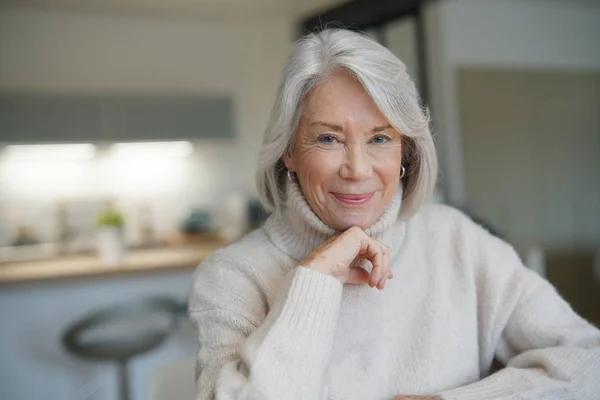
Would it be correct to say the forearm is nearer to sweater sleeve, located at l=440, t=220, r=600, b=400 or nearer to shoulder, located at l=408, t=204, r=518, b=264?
sweater sleeve, located at l=440, t=220, r=600, b=400

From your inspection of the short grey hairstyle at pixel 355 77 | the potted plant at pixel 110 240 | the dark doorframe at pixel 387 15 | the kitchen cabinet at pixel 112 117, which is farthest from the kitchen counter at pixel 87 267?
the short grey hairstyle at pixel 355 77

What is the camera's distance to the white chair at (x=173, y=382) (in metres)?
1.25

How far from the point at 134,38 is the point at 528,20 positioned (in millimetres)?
2895

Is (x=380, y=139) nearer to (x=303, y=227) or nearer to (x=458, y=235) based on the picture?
(x=303, y=227)

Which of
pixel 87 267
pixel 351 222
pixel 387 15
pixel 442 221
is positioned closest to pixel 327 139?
pixel 351 222

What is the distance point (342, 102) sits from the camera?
981 millimetres

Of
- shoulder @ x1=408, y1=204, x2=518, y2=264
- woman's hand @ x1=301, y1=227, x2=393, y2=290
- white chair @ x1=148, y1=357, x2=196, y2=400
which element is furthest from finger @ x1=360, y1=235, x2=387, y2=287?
white chair @ x1=148, y1=357, x2=196, y2=400

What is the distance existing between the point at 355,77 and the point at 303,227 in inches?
11.0

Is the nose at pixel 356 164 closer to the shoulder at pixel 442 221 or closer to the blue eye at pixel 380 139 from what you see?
the blue eye at pixel 380 139

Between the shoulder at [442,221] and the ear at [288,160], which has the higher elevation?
the ear at [288,160]

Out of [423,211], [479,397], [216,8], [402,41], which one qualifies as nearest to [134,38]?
[216,8]

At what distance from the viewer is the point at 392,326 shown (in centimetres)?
110

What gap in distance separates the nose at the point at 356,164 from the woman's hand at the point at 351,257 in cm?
9

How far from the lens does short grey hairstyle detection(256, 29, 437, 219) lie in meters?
0.98
